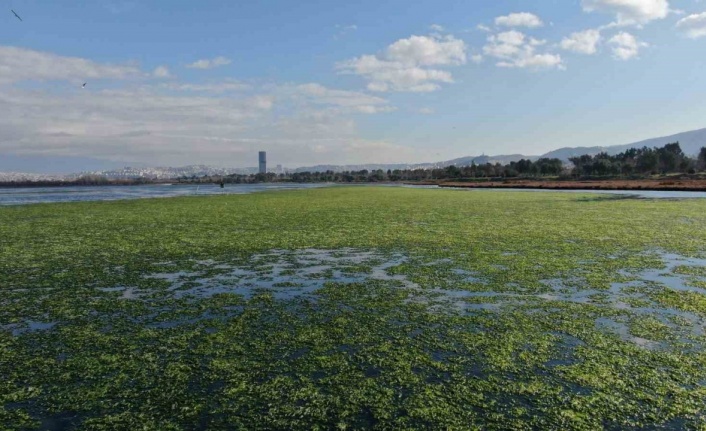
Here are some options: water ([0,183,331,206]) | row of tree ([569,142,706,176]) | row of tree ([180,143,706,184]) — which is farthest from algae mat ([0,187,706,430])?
row of tree ([180,143,706,184])

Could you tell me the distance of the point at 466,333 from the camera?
6262 millimetres

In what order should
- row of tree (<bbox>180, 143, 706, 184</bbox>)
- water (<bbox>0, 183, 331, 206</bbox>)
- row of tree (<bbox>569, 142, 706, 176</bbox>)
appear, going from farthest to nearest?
1. row of tree (<bbox>180, 143, 706, 184</bbox>)
2. row of tree (<bbox>569, 142, 706, 176</bbox>)
3. water (<bbox>0, 183, 331, 206</bbox>)

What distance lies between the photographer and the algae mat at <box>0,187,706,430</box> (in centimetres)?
422

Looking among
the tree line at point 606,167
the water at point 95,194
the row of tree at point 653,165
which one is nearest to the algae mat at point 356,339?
the water at point 95,194

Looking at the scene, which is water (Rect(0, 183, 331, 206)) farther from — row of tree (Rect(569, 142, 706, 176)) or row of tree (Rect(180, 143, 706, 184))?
row of tree (Rect(569, 142, 706, 176))

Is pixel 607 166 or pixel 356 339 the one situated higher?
pixel 607 166

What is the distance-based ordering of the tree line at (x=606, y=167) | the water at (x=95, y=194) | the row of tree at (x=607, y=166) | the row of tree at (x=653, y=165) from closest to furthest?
the water at (x=95, y=194), the row of tree at (x=653, y=165), the tree line at (x=606, y=167), the row of tree at (x=607, y=166)

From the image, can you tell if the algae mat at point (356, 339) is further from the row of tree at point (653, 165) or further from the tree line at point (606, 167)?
the tree line at point (606, 167)

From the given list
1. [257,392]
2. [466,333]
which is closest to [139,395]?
[257,392]

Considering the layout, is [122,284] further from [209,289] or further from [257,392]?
[257,392]

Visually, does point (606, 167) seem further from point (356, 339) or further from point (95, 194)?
point (356, 339)

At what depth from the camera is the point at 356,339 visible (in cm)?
609

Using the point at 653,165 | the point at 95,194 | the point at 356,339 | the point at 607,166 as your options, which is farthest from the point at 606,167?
the point at 356,339

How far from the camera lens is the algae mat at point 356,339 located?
4.22 m
